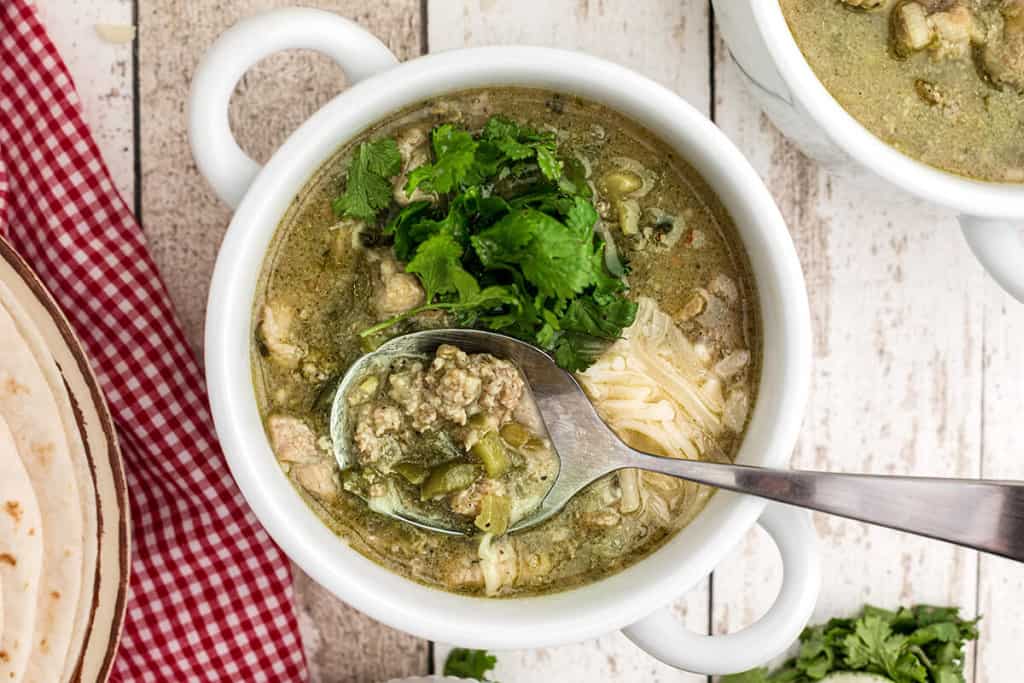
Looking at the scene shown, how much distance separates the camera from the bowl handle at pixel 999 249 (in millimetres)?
1670

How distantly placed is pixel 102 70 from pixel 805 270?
120cm

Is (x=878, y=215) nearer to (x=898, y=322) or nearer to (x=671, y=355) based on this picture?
(x=898, y=322)

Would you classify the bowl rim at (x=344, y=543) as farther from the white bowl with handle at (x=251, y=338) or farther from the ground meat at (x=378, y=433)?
the ground meat at (x=378, y=433)

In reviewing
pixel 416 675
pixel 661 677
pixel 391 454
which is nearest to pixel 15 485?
pixel 391 454

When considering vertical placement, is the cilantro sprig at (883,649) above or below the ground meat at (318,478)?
below

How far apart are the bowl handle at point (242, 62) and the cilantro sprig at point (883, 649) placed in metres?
1.18

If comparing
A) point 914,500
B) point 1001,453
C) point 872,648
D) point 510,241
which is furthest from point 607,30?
point 872,648

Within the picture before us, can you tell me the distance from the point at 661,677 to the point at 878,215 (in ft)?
2.88

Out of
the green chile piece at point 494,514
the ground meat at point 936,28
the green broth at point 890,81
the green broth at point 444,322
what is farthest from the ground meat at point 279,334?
the ground meat at point 936,28

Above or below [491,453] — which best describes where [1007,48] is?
above

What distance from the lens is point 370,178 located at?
5.08 ft

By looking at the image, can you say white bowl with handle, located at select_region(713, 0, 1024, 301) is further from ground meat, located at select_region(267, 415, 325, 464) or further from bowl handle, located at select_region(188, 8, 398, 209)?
ground meat, located at select_region(267, 415, 325, 464)

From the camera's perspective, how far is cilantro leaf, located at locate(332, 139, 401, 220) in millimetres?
1539

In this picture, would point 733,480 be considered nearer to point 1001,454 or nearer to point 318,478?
point 318,478
